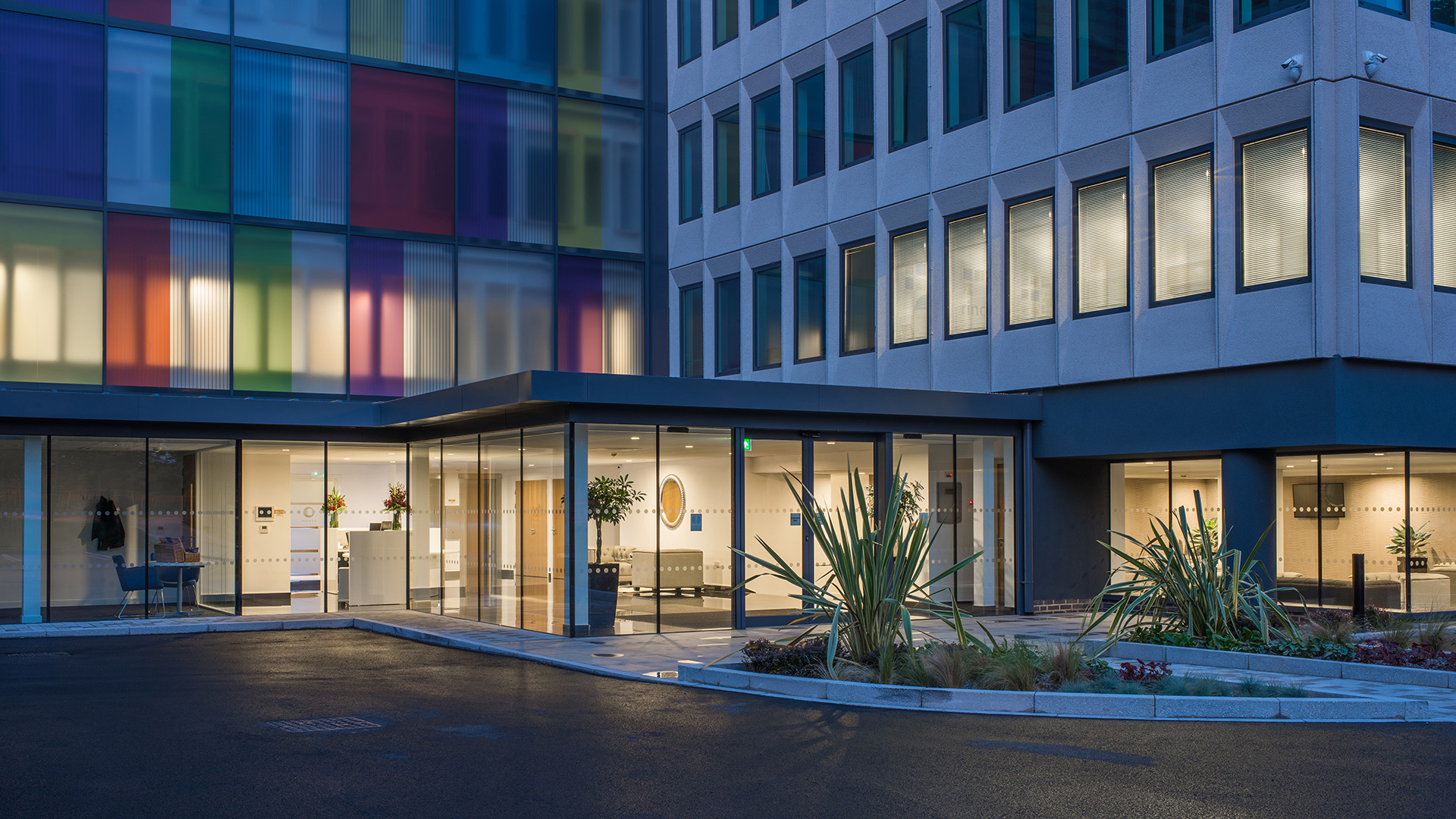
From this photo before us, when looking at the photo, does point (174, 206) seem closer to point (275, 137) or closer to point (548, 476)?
point (275, 137)

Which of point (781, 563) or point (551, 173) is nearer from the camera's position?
point (781, 563)

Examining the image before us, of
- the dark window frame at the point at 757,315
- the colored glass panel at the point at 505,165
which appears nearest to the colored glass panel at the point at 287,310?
the colored glass panel at the point at 505,165

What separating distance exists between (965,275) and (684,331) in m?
8.39

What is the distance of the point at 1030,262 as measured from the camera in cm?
2119

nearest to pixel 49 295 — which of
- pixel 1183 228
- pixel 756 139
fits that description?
pixel 756 139

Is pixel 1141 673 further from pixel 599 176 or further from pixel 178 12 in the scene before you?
pixel 178 12

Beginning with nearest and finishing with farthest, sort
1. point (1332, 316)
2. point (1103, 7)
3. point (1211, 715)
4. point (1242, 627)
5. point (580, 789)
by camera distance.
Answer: point (580, 789)
point (1211, 715)
point (1242, 627)
point (1332, 316)
point (1103, 7)

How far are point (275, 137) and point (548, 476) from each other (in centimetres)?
1064

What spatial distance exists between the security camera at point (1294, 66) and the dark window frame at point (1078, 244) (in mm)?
2876

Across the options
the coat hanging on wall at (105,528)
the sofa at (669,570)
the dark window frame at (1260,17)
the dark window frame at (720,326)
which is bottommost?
the sofa at (669,570)

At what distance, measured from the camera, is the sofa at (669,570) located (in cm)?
1866

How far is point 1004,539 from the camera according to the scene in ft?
71.1

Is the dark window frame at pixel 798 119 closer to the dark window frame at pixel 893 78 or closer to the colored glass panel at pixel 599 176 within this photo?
the dark window frame at pixel 893 78

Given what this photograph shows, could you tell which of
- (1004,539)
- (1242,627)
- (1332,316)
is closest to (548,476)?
(1004,539)
